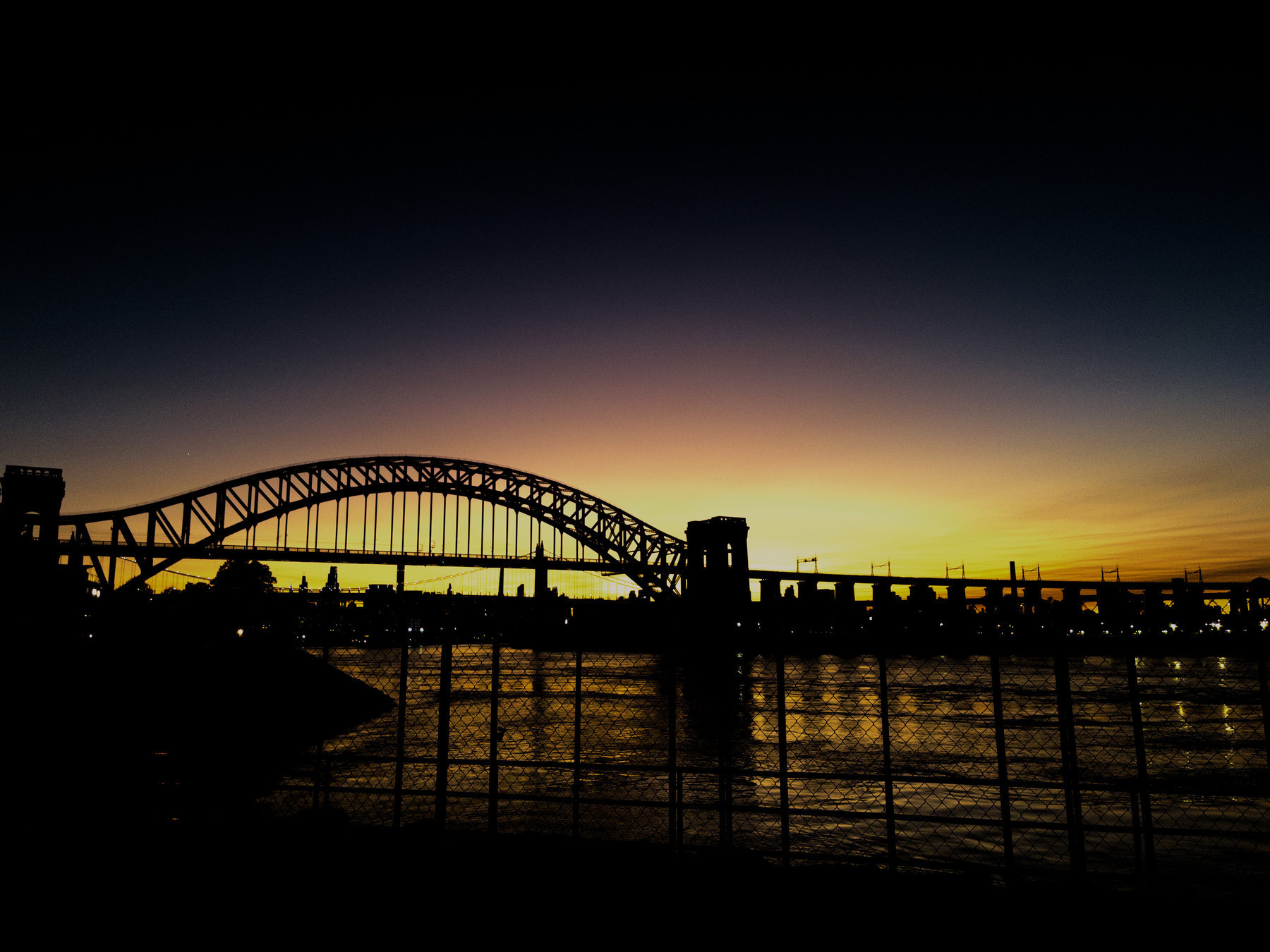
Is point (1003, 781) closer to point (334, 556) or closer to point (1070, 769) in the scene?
point (1070, 769)

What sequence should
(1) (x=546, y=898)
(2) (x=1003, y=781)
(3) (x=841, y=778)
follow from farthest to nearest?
(3) (x=841, y=778), (2) (x=1003, y=781), (1) (x=546, y=898)

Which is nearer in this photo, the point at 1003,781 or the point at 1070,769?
the point at 1003,781

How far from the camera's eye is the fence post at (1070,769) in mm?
5164

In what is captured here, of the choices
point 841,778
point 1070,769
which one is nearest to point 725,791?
point 841,778

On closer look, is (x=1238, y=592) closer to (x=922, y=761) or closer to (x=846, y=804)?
(x=846, y=804)

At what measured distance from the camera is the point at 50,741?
11.4 m

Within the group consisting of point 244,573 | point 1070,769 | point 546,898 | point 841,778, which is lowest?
point 546,898

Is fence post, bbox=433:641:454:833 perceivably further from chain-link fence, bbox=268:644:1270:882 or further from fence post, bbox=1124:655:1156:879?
fence post, bbox=1124:655:1156:879

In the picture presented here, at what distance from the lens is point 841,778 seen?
231 inches

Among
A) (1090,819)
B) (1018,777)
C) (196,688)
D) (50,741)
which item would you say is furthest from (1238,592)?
(196,688)

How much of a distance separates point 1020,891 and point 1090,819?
782 cm

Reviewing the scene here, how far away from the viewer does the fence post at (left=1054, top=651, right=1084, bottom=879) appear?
16.9 ft

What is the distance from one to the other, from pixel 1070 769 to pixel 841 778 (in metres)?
1.51

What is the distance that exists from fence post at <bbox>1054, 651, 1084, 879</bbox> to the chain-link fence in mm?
18
